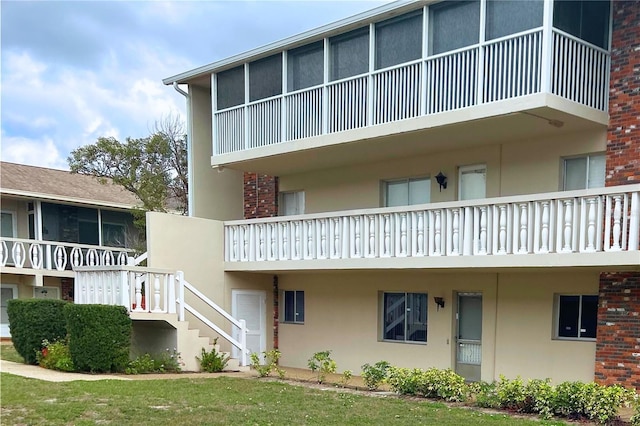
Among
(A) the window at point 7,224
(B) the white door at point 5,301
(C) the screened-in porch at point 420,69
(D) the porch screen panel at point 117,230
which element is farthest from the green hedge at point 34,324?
(D) the porch screen panel at point 117,230

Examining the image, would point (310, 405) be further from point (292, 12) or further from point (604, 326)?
point (292, 12)

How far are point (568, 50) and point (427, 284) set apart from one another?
560 cm

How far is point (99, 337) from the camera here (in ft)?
36.5

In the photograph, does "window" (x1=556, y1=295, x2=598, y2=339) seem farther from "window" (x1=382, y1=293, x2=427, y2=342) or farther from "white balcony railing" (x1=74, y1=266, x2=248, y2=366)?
"white balcony railing" (x1=74, y1=266, x2=248, y2=366)

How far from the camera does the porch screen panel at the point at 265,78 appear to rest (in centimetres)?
1370

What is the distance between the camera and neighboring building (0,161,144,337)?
2027cm

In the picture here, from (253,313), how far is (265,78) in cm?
608

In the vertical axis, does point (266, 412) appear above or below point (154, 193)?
below

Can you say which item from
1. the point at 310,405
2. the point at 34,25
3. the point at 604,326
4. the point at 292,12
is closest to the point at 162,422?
the point at 310,405

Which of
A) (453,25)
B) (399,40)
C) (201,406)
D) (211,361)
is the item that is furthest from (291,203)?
(201,406)

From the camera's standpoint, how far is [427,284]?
12.9 metres

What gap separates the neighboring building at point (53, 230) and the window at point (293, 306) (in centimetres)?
811

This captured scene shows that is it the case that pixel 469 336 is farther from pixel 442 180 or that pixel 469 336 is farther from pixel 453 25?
pixel 453 25

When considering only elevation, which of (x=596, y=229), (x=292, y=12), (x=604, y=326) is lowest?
(x=604, y=326)
